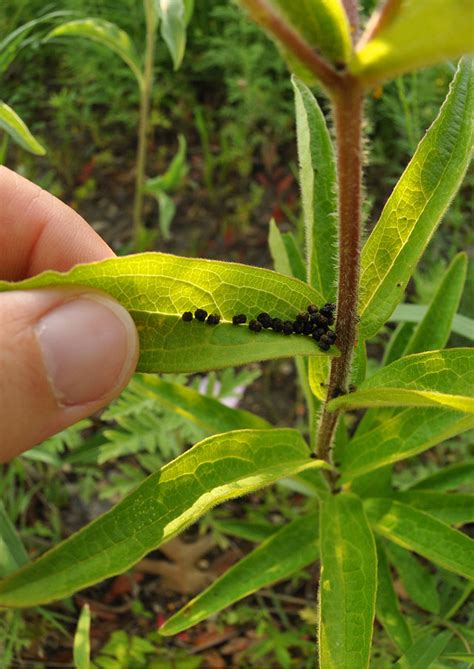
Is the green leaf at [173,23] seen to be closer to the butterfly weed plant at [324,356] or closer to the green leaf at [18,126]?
the green leaf at [18,126]

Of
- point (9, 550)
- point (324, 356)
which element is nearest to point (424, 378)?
point (324, 356)

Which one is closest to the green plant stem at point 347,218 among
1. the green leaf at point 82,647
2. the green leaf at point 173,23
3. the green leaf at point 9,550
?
the green leaf at point 82,647

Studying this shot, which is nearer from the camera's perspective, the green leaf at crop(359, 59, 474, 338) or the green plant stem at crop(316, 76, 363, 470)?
the green plant stem at crop(316, 76, 363, 470)

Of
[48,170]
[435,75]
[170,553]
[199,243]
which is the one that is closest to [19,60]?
[48,170]

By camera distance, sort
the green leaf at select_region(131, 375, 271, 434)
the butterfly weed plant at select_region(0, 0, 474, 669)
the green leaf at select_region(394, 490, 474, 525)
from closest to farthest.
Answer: the butterfly weed plant at select_region(0, 0, 474, 669) < the green leaf at select_region(394, 490, 474, 525) < the green leaf at select_region(131, 375, 271, 434)

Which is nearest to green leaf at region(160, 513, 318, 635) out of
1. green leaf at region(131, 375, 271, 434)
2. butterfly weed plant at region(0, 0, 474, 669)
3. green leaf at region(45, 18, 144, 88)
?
butterfly weed plant at region(0, 0, 474, 669)

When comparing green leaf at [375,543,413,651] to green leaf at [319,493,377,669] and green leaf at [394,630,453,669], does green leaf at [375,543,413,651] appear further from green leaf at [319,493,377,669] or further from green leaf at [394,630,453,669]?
green leaf at [319,493,377,669]
